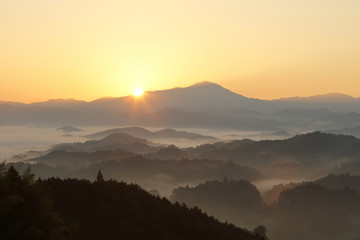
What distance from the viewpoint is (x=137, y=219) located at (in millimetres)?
63719

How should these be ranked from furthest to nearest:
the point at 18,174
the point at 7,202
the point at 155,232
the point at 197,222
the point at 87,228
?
the point at 197,222
the point at 155,232
the point at 87,228
the point at 18,174
the point at 7,202

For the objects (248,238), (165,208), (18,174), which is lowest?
(248,238)

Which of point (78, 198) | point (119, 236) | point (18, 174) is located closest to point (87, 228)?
point (119, 236)

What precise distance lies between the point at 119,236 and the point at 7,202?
2750 cm

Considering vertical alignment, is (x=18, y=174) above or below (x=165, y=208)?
above

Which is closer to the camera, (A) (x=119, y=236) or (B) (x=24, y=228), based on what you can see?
(B) (x=24, y=228)

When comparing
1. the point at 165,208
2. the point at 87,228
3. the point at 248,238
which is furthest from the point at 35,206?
the point at 248,238

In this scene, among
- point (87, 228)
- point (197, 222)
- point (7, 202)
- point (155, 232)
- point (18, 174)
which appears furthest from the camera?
point (197, 222)

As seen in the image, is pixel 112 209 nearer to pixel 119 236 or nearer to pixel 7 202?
pixel 119 236

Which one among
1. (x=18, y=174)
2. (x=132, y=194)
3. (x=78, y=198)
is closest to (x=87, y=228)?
(x=78, y=198)

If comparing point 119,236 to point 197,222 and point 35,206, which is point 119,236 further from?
A: point 35,206

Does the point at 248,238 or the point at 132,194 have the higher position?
the point at 132,194

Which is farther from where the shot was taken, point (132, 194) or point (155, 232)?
point (132, 194)

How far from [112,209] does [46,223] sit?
102 ft
